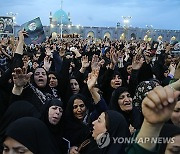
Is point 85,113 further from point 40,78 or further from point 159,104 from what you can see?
point 159,104

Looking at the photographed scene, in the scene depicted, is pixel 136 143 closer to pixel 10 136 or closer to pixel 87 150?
pixel 10 136

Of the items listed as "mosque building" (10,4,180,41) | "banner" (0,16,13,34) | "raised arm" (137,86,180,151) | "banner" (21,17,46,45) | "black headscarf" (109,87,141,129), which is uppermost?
"mosque building" (10,4,180,41)

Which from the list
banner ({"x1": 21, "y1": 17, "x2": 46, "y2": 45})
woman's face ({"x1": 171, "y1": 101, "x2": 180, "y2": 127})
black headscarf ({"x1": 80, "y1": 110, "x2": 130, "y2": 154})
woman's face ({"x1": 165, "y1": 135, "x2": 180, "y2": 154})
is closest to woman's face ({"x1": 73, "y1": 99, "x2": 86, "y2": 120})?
black headscarf ({"x1": 80, "y1": 110, "x2": 130, "y2": 154})

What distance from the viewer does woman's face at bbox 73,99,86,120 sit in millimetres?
3496

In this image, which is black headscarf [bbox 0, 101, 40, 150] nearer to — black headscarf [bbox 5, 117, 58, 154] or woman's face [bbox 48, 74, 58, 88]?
black headscarf [bbox 5, 117, 58, 154]

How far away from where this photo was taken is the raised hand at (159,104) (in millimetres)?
1118

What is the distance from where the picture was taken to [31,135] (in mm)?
1954

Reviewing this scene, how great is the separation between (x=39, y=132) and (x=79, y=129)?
1.32 meters

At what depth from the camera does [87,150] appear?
269 cm

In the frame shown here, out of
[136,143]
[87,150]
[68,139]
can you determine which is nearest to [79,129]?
[68,139]

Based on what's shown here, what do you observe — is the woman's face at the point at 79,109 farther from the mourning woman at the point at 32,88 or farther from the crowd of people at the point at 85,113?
the mourning woman at the point at 32,88

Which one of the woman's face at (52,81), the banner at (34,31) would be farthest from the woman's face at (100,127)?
the banner at (34,31)

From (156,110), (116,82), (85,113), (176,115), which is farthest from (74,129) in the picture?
(156,110)

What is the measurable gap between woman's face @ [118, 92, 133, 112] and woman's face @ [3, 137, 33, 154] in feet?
6.03
